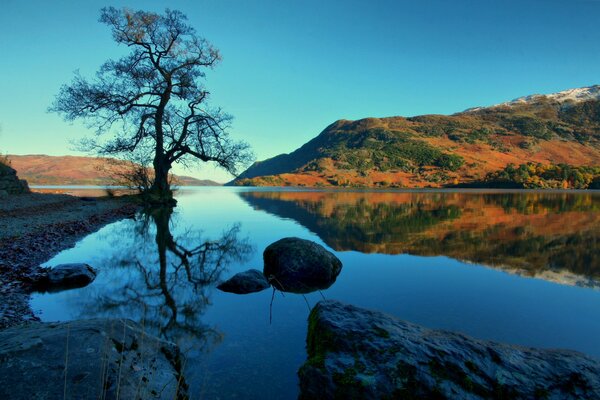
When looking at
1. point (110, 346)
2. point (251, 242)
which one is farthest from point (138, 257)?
point (110, 346)

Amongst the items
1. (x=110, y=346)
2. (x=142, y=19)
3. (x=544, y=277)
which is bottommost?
(x=544, y=277)

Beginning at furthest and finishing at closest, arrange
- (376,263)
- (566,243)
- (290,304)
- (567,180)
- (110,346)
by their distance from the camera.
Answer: (567,180)
(566,243)
(376,263)
(290,304)
(110,346)

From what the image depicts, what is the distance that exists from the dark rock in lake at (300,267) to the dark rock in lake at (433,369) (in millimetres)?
4122

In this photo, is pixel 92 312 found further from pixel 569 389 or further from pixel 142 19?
pixel 142 19

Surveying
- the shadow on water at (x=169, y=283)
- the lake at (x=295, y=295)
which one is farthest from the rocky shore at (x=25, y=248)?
the shadow on water at (x=169, y=283)

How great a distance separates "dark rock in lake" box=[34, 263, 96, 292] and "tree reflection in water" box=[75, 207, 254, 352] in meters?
0.67

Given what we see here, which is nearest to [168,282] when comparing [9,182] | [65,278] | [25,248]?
[65,278]

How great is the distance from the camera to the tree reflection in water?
18.8ft

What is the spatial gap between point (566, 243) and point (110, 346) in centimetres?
1779

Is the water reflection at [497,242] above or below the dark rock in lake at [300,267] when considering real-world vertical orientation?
below

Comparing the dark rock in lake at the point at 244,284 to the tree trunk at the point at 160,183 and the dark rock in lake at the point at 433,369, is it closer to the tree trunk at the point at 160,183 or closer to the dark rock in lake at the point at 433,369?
the dark rock in lake at the point at 433,369

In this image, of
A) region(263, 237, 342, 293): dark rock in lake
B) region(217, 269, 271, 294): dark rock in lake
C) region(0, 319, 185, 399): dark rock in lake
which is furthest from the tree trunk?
region(0, 319, 185, 399): dark rock in lake

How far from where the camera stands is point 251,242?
1475 centimetres

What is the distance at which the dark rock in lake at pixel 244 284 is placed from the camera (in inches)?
314
